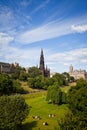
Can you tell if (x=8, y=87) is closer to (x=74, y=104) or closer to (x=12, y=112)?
(x=74, y=104)

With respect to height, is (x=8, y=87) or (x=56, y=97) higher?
(x=8, y=87)

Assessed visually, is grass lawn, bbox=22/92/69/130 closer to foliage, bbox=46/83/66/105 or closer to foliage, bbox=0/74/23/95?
foliage, bbox=46/83/66/105

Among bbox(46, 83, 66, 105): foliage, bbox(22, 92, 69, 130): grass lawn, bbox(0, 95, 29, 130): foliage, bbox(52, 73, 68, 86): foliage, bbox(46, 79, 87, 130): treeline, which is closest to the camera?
bbox(46, 79, 87, 130): treeline

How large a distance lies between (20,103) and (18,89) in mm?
58291

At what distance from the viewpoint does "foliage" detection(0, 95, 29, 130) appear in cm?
5408

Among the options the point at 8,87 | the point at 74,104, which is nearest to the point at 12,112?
the point at 74,104

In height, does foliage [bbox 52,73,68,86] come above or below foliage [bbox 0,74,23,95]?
above

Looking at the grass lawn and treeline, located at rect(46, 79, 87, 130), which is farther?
the grass lawn

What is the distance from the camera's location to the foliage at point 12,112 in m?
A: 54.1

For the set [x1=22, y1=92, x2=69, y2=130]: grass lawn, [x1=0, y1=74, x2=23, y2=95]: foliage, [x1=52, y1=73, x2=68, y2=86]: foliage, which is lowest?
[x1=22, y1=92, x2=69, y2=130]: grass lawn

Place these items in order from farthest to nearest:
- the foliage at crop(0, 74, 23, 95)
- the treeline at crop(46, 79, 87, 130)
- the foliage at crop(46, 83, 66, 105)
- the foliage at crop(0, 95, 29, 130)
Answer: the foliage at crop(0, 74, 23, 95) < the foliage at crop(46, 83, 66, 105) < the foliage at crop(0, 95, 29, 130) < the treeline at crop(46, 79, 87, 130)

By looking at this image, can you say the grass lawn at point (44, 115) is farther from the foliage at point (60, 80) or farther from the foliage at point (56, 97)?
the foliage at point (60, 80)

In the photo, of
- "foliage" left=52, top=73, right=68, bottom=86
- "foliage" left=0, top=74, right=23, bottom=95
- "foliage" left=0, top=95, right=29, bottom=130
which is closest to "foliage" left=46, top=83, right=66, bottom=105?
"foliage" left=0, top=95, right=29, bottom=130

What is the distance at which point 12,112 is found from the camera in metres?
56.2
